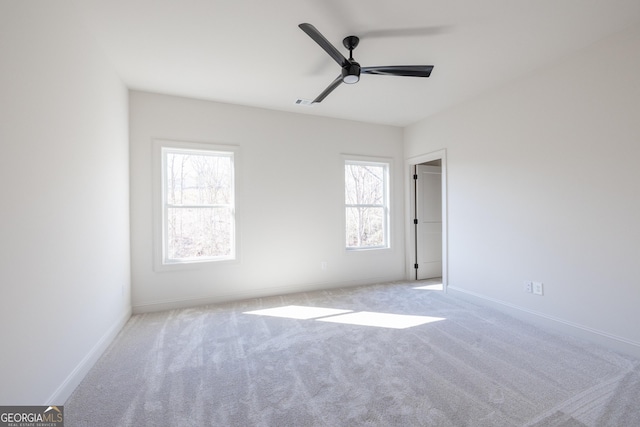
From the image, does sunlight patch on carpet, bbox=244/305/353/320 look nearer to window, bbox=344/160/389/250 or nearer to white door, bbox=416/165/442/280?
window, bbox=344/160/389/250

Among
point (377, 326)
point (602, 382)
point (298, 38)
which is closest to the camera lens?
point (602, 382)

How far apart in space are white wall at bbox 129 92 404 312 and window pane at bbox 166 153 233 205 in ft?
0.74

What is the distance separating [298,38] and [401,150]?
3.07 m

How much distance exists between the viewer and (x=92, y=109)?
2.32m

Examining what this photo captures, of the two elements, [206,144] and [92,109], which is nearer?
[92,109]

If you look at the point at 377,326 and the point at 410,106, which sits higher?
the point at 410,106

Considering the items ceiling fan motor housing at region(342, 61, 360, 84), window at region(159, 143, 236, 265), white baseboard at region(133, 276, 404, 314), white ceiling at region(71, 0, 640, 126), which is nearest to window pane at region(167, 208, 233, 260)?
window at region(159, 143, 236, 265)

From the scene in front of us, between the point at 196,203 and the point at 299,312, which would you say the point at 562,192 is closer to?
the point at 299,312

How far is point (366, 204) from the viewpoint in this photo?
484 centimetres

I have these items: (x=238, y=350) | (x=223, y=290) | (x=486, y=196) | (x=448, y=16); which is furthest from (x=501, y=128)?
(x=223, y=290)

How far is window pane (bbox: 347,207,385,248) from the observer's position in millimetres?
4754

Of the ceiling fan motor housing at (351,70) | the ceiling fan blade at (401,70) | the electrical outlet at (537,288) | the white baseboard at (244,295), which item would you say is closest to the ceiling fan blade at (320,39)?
the ceiling fan motor housing at (351,70)

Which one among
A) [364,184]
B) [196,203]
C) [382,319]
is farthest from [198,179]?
[382,319]

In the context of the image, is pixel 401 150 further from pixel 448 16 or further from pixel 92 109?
pixel 92 109
